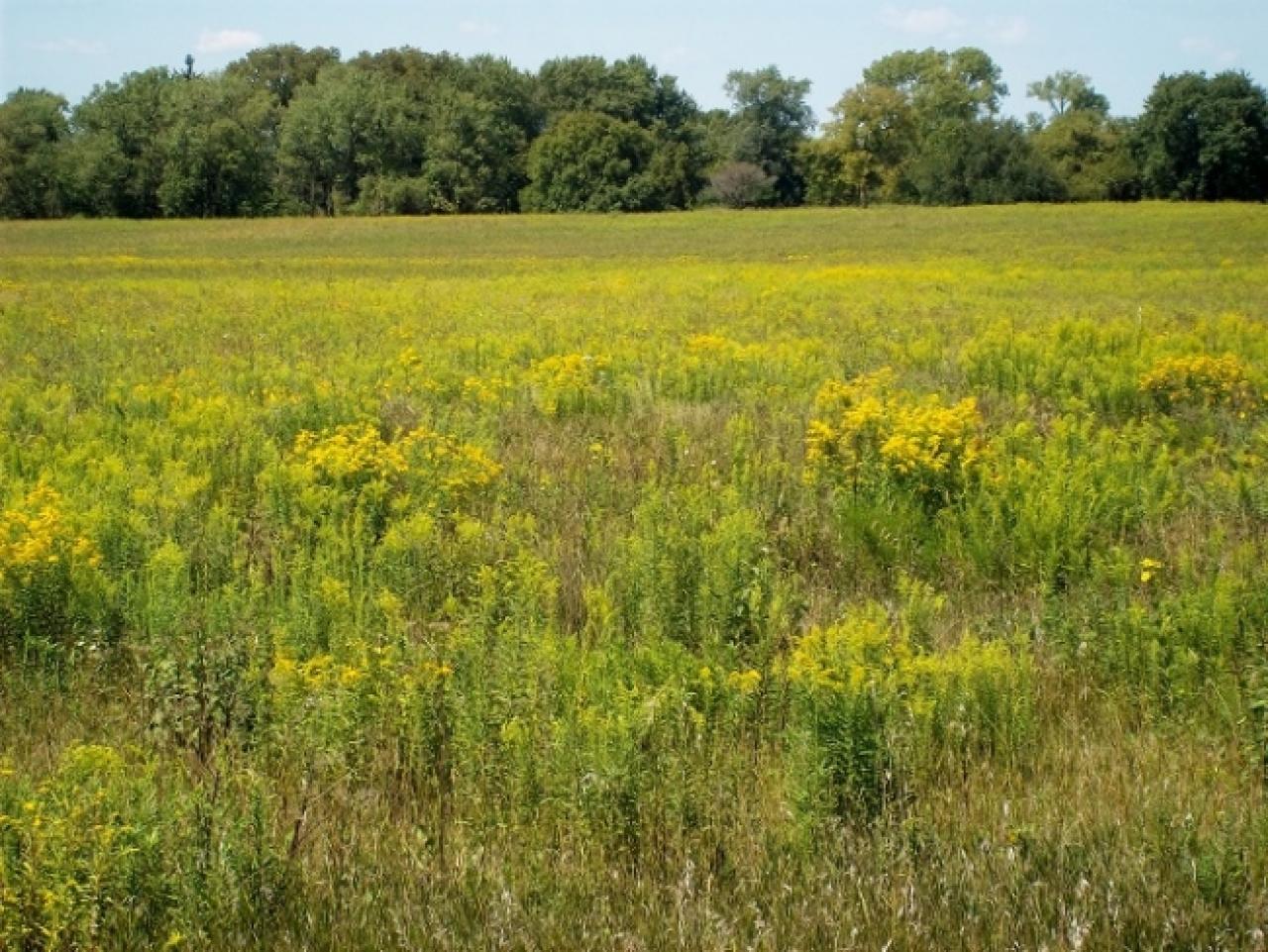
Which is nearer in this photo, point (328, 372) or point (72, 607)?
point (72, 607)

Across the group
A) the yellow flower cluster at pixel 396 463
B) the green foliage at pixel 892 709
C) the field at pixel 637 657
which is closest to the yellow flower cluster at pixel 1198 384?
the field at pixel 637 657

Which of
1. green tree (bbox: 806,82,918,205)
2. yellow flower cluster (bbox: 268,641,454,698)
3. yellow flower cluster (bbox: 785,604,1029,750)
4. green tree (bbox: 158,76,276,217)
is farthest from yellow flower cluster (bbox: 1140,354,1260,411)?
green tree (bbox: 806,82,918,205)

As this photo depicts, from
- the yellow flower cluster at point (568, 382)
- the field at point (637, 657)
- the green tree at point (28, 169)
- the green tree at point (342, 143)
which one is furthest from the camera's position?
the green tree at point (342, 143)

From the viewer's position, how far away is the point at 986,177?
312ft

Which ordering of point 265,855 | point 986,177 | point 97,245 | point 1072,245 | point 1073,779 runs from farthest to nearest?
point 986,177 → point 97,245 → point 1072,245 → point 1073,779 → point 265,855

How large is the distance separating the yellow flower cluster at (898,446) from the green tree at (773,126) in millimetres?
116215

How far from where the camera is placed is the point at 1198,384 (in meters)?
12.2

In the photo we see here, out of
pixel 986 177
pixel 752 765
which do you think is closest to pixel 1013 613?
pixel 752 765

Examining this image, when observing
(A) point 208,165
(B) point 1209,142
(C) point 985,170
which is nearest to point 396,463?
(C) point 985,170

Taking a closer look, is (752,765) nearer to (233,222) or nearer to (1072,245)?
(1072,245)

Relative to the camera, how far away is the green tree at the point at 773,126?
415ft

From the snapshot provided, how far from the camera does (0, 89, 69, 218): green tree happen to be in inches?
3556

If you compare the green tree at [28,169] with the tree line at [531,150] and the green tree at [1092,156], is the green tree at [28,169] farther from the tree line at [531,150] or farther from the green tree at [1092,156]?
the green tree at [1092,156]

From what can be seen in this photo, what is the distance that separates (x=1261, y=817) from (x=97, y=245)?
56.6 m
